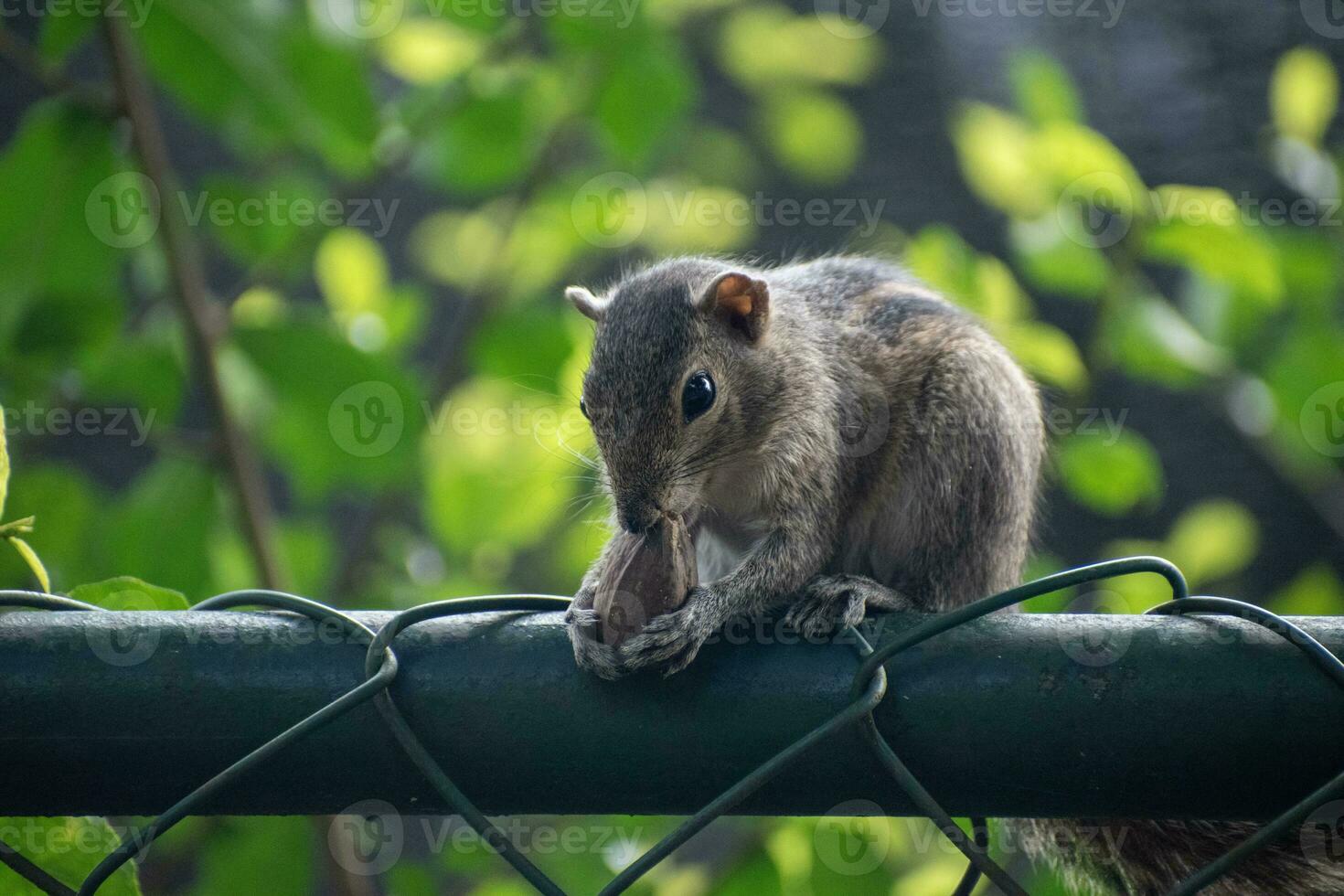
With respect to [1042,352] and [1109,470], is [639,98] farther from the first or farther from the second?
[1109,470]

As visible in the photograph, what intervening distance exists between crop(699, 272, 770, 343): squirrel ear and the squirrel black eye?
5.1 inches

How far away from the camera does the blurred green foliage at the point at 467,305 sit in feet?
4.57

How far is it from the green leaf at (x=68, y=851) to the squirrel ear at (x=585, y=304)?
962 millimetres

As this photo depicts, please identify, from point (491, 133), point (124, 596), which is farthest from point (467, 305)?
point (124, 596)

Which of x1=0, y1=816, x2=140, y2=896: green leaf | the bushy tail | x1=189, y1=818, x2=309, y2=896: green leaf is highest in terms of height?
x1=0, y1=816, x2=140, y2=896: green leaf

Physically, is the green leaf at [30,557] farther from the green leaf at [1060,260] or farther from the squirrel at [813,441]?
the green leaf at [1060,260]

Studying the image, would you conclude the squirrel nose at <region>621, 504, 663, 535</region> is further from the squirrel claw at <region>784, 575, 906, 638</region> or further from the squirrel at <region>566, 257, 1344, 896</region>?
the squirrel claw at <region>784, 575, 906, 638</region>

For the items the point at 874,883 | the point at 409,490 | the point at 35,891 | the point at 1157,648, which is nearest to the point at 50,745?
the point at 35,891

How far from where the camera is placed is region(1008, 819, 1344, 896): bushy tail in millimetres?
821

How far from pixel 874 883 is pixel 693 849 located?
2146 millimetres

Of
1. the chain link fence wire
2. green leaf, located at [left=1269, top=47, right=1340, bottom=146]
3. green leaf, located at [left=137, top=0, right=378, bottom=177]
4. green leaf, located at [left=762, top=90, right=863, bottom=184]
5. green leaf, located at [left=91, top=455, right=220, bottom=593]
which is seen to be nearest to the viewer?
the chain link fence wire

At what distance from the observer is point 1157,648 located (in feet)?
2.27

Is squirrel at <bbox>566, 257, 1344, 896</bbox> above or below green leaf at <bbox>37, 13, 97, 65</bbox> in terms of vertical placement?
below

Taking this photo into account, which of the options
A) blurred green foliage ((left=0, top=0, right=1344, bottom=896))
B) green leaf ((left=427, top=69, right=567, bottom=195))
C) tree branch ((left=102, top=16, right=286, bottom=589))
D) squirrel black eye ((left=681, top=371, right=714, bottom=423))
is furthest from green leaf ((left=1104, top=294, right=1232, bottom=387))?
tree branch ((left=102, top=16, right=286, bottom=589))
